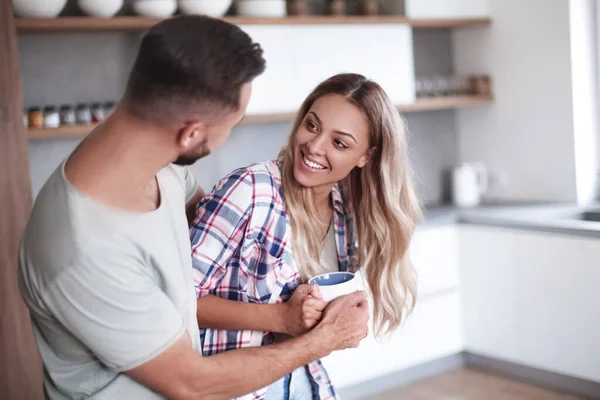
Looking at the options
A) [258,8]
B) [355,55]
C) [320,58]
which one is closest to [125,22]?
[258,8]

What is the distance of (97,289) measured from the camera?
42.9 inches

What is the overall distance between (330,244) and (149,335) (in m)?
0.79

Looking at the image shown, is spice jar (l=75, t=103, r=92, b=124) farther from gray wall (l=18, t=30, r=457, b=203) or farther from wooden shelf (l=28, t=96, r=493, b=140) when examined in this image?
gray wall (l=18, t=30, r=457, b=203)

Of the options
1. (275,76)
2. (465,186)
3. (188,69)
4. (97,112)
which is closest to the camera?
(188,69)

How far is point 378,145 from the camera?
1.91m

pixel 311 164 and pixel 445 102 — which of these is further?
pixel 445 102

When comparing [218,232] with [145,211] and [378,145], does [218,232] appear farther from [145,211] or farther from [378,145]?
[378,145]

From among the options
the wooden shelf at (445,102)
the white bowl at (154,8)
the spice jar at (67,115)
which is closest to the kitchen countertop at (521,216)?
the wooden shelf at (445,102)

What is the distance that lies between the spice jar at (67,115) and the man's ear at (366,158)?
152cm

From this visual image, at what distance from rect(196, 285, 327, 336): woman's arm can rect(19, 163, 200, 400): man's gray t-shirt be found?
13.0 inches

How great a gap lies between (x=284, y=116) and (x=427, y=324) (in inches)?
48.8

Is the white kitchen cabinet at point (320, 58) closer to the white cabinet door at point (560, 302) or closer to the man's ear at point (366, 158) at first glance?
the white cabinet door at point (560, 302)

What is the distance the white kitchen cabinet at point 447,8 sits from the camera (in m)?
3.71

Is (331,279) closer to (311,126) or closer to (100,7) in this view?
(311,126)
